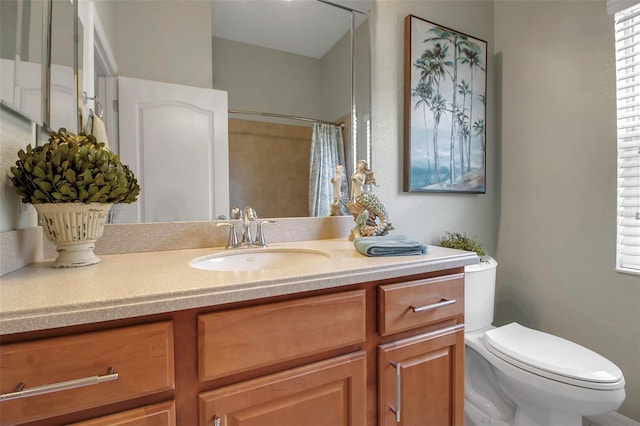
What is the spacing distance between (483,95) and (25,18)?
208 cm

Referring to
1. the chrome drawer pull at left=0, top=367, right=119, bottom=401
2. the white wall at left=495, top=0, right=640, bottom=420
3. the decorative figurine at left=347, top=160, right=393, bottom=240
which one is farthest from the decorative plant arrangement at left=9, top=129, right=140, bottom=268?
the white wall at left=495, top=0, right=640, bottom=420

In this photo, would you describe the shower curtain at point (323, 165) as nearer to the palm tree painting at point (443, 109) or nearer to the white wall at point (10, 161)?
the palm tree painting at point (443, 109)

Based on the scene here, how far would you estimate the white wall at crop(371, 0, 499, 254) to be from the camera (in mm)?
1512

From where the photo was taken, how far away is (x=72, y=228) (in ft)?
2.35

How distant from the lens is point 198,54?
1.12 metres

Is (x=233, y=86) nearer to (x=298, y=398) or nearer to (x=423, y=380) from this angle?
(x=298, y=398)

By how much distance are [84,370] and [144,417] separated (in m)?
0.14

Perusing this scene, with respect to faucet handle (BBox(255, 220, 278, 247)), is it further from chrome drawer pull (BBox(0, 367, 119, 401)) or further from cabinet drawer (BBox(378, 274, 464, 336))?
chrome drawer pull (BBox(0, 367, 119, 401))

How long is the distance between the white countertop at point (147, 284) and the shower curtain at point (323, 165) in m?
0.48

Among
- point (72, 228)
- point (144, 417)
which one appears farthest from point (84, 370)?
point (72, 228)

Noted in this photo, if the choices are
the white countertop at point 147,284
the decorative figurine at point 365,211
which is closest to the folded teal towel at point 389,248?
the white countertop at point 147,284

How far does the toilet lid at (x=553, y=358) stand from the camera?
999mm

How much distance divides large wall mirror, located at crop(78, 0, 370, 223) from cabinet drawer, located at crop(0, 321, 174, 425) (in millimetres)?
616

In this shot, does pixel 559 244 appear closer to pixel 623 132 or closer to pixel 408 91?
pixel 623 132
